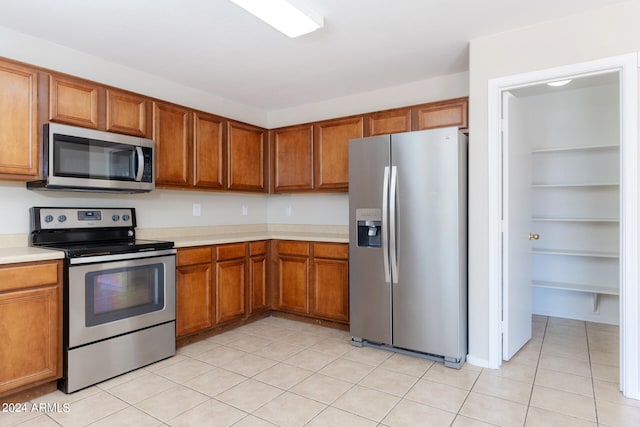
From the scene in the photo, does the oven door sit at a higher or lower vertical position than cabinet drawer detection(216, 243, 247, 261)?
lower

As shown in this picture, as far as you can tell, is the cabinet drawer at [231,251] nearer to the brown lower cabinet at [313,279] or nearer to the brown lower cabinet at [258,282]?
the brown lower cabinet at [258,282]

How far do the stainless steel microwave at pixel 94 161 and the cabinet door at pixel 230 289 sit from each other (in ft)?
3.22

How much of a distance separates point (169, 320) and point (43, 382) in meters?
0.83

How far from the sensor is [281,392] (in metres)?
2.37

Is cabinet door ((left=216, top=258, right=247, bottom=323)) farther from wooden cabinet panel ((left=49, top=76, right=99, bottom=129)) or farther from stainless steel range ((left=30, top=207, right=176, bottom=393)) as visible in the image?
wooden cabinet panel ((left=49, top=76, right=99, bottom=129))

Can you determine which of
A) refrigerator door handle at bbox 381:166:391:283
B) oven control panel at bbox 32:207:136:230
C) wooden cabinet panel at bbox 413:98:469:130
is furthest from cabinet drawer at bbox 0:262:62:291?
wooden cabinet panel at bbox 413:98:469:130

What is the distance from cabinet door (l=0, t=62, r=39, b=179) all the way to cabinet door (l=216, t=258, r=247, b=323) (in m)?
1.58

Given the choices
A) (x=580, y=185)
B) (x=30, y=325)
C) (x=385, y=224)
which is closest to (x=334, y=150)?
(x=385, y=224)

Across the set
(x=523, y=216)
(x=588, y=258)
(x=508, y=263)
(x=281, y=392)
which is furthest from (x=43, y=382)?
(x=588, y=258)

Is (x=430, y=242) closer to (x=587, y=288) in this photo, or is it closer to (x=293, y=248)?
(x=293, y=248)

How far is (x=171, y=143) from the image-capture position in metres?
3.26

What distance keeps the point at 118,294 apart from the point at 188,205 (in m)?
1.33

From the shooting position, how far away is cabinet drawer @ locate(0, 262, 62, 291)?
2.12 m

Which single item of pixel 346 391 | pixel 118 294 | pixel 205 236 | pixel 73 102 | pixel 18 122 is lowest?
pixel 346 391
